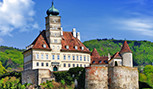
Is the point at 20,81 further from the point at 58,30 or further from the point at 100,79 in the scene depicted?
→ the point at 100,79

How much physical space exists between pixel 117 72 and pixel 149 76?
146 feet

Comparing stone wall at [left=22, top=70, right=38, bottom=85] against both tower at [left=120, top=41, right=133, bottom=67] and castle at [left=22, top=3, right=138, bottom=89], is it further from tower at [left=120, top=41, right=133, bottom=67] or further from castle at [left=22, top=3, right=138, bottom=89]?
tower at [left=120, top=41, right=133, bottom=67]

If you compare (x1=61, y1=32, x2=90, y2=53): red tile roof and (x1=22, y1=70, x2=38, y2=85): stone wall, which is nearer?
(x1=22, y1=70, x2=38, y2=85): stone wall

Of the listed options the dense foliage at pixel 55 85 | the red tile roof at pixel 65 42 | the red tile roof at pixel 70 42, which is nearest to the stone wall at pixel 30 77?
the dense foliage at pixel 55 85

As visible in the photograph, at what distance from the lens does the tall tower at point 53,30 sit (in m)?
90.0

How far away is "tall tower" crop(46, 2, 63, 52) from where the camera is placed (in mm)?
90000

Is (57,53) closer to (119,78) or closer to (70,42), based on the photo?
(70,42)

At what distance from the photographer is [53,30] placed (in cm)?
9044

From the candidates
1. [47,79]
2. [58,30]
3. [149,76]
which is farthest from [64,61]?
[149,76]

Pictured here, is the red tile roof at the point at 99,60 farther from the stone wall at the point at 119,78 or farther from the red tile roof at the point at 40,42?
the stone wall at the point at 119,78

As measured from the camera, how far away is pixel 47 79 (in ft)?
253

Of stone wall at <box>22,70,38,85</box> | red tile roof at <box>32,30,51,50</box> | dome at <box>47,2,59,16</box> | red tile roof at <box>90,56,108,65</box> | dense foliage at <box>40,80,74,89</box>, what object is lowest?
dense foliage at <box>40,80,74,89</box>

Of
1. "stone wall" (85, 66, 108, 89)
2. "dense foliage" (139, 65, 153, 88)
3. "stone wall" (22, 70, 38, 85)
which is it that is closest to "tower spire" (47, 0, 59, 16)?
"stone wall" (22, 70, 38, 85)

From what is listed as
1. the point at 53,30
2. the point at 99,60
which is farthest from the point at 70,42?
the point at 99,60
